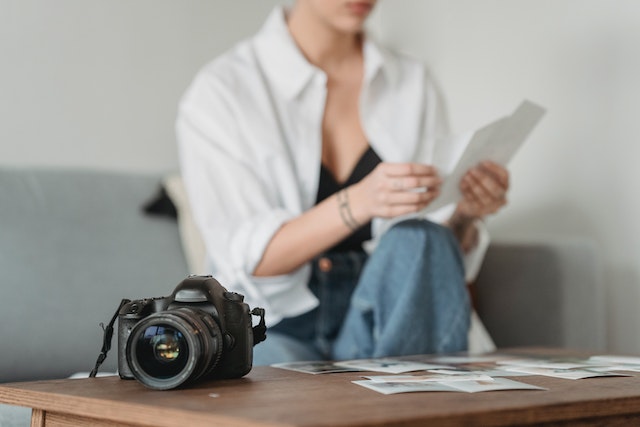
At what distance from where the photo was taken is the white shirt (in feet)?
4.89

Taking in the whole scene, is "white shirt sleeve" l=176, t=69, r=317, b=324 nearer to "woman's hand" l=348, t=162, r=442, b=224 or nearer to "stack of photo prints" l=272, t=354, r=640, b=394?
"woman's hand" l=348, t=162, r=442, b=224

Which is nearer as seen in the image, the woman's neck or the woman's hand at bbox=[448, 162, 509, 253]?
the woman's hand at bbox=[448, 162, 509, 253]

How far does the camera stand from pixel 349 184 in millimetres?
1628

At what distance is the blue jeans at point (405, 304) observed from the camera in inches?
53.4

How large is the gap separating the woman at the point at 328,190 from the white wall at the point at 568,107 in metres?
0.40

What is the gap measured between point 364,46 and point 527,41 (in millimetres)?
539

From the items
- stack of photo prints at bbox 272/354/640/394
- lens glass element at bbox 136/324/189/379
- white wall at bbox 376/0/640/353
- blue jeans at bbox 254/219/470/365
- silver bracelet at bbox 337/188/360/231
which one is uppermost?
white wall at bbox 376/0/640/353

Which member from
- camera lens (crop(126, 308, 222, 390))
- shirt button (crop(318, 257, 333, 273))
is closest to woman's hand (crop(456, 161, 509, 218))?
shirt button (crop(318, 257, 333, 273))

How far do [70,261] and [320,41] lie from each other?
62 cm

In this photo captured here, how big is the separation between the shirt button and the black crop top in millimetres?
57

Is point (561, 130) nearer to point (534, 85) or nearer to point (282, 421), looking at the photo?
point (534, 85)

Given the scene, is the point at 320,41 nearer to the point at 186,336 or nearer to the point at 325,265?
the point at 325,265

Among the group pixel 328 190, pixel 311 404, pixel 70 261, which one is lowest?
pixel 311 404

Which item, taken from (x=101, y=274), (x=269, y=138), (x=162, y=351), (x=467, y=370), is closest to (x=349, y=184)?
(x=269, y=138)
